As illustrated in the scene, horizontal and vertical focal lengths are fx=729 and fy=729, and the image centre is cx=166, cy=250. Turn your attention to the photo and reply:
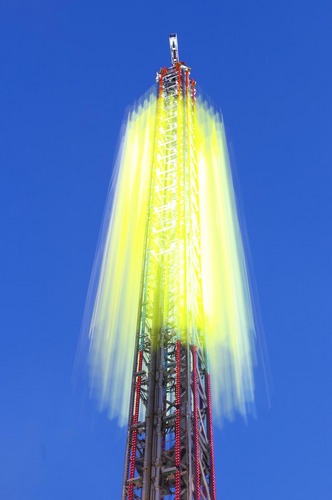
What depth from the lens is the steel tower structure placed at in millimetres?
36594

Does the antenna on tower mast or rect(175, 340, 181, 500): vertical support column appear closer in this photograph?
rect(175, 340, 181, 500): vertical support column

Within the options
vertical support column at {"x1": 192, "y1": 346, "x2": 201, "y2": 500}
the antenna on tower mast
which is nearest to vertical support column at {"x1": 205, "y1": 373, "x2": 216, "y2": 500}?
vertical support column at {"x1": 192, "y1": 346, "x2": 201, "y2": 500}

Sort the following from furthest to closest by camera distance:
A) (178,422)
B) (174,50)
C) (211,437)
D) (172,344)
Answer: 1. (174,50)
2. (172,344)
3. (211,437)
4. (178,422)

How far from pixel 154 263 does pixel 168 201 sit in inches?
192

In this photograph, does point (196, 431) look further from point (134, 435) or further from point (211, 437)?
point (134, 435)

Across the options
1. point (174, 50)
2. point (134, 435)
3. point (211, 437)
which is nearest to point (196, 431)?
point (211, 437)

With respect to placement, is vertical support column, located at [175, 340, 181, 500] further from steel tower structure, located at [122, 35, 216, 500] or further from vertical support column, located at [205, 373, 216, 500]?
vertical support column, located at [205, 373, 216, 500]

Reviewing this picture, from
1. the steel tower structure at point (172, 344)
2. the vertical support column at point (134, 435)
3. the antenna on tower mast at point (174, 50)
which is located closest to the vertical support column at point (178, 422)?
the steel tower structure at point (172, 344)

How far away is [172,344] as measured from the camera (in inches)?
1650

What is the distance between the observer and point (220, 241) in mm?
47156

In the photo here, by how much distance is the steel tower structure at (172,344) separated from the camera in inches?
1441

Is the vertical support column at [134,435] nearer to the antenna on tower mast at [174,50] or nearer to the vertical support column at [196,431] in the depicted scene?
the vertical support column at [196,431]

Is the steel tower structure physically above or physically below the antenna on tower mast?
below

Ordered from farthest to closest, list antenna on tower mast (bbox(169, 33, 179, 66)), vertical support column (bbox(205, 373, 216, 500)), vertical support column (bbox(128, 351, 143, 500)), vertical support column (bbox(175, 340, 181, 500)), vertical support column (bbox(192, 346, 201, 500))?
antenna on tower mast (bbox(169, 33, 179, 66)), vertical support column (bbox(205, 373, 216, 500)), vertical support column (bbox(128, 351, 143, 500)), vertical support column (bbox(192, 346, 201, 500)), vertical support column (bbox(175, 340, 181, 500))
